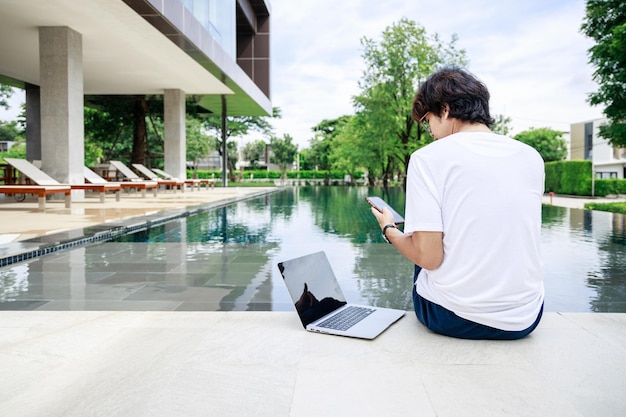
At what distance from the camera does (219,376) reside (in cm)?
228

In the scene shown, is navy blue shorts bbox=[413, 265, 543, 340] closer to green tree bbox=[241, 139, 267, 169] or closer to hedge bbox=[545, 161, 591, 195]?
hedge bbox=[545, 161, 591, 195]

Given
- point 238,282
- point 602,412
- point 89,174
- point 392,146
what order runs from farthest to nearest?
point 392,146 → point 89,174 → point 238,282 → point 602,412

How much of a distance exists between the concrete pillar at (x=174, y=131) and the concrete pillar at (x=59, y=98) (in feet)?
29.1

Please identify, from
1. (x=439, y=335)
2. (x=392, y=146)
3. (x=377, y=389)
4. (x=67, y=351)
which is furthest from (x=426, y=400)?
(x=392, y=146)

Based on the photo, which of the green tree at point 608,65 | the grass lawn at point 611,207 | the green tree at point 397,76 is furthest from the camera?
the green tree at point 397,76

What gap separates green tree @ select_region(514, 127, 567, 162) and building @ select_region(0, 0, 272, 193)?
165 feet

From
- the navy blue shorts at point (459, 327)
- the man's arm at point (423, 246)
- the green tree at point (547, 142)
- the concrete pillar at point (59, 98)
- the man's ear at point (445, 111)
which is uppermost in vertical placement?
the green tree at point (547, 142)

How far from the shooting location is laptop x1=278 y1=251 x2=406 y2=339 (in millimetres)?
2910

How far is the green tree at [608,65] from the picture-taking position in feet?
52.5

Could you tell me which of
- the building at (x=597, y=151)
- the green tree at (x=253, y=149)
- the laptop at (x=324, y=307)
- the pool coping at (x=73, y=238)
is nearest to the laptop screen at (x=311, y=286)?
the laptop at (x=324, y=307)

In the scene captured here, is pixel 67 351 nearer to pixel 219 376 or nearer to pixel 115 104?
pixel 219 376

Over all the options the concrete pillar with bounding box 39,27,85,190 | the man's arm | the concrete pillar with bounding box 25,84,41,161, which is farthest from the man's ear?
the concrete pillar with bounding box 25,84,41,161

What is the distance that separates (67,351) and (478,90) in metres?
2.34

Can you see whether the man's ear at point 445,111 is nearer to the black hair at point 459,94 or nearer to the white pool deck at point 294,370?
the black hair at point 459,94
